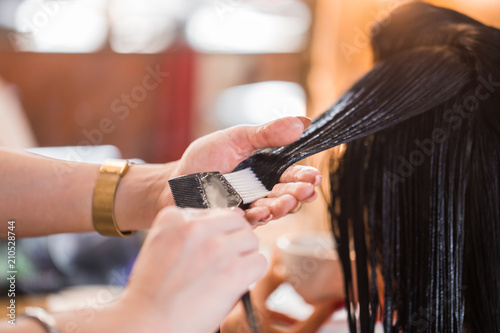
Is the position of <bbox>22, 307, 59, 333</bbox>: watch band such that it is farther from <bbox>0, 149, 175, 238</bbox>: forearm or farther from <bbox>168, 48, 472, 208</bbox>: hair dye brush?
<bbox>0, 149, 175, 238</bbox>: forearm

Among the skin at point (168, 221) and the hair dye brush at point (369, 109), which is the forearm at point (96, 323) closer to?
the skin at point (168, 221)

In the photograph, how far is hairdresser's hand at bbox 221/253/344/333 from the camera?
0.97 m

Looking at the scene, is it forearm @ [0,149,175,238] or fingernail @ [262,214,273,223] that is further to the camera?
forearm @ [0,149,175,238]

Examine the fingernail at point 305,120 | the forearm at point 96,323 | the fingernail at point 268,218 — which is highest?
the fingernail at point 305,120

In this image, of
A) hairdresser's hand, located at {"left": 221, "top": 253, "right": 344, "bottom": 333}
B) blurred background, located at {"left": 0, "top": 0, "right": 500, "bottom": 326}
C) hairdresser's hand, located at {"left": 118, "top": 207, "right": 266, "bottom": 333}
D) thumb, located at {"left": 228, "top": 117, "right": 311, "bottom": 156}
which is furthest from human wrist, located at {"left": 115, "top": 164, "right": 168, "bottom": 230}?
blurred background, located at {"left": 0, "top": 0, "right": 500, "bottom": 326}

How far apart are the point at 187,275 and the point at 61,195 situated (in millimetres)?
554

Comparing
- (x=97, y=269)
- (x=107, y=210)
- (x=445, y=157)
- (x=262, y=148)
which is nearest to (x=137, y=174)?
(x=107, y=210)

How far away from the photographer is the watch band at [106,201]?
2.86 feet

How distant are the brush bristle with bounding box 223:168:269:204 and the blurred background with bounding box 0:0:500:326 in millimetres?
1926

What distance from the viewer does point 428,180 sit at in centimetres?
80

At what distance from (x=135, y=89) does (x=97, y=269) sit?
170 cm

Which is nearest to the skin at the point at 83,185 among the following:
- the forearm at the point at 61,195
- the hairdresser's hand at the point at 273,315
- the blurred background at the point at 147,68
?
the forearm at the point at 61,195

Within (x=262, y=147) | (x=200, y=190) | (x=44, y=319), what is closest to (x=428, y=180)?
(x=262, y=147)

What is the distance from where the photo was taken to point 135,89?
3088 millimetres
